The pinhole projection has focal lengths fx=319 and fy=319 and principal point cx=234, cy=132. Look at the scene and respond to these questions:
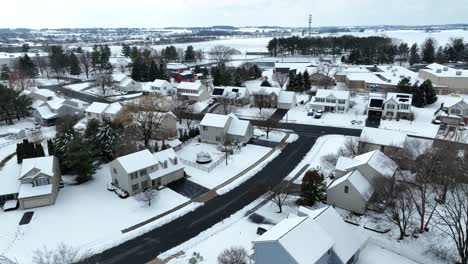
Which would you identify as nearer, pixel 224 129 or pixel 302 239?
pixel 302 239

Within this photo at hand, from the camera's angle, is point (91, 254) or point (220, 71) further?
point (220, 71)

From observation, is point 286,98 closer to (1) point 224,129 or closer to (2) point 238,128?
(2) point 238,128

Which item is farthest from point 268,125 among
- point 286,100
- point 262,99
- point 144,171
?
point 144,171

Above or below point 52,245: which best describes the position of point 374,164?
above

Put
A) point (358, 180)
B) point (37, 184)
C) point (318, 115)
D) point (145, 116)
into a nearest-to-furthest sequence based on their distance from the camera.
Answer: point (358, 180) → point (37, 184) → point (145, 116) → point (318, 115)

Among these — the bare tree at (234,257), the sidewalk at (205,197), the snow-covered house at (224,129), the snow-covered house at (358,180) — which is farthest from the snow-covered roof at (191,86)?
the bare tree at (234,257)

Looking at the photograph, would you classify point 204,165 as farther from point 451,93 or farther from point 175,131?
point 451,93

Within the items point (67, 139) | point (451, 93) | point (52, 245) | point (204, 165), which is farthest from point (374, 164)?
point (451, 93)
